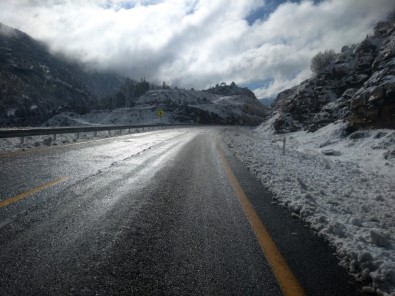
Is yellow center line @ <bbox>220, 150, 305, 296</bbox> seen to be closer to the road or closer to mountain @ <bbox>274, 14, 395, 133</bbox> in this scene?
the road

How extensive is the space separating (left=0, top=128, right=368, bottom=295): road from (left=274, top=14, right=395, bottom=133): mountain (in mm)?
15498

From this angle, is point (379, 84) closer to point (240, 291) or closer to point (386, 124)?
point (386, 124)

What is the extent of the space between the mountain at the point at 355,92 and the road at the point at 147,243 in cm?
1550

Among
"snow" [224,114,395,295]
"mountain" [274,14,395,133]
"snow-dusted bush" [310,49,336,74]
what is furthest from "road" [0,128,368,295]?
"snow-dusted bush" [310,49,336,74]

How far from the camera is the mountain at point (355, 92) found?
19.8m

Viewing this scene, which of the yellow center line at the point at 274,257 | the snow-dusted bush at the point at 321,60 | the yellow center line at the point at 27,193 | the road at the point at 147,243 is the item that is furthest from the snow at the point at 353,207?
the snow-dusted bush at the point at 321,60

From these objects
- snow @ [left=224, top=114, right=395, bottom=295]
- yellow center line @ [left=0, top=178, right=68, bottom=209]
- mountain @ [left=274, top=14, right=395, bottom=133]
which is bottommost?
snow @ [left=224, top=114, right=395, bottom=295]

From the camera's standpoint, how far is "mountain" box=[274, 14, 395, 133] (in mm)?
19766

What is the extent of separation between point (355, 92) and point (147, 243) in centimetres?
2768

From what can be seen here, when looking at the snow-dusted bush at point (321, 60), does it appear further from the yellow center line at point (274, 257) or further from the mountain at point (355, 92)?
the yellow center line at point (274, 257)

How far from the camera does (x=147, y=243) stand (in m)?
4.11

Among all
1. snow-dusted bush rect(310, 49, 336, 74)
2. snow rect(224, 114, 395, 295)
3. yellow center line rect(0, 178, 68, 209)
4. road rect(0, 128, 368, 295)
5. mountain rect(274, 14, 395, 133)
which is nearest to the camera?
road rect(0, 128, 368, 295)

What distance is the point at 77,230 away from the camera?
441 centimetres

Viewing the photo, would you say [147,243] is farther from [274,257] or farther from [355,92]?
[355,92]
